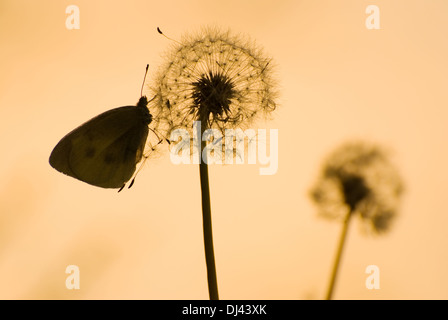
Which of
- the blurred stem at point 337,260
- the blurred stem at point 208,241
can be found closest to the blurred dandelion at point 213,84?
the blurred stem at point 208,241

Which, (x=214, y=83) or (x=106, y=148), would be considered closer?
(x=214, y=83)

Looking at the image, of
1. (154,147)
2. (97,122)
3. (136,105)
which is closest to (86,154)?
(97,122)

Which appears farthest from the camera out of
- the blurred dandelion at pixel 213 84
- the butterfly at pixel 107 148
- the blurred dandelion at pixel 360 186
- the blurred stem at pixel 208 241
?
the blurred dandelion at pixel 360 186

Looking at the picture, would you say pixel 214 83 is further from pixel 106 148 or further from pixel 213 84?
pixel 106 148

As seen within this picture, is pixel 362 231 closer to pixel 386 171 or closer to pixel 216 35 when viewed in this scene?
pixel 386 171

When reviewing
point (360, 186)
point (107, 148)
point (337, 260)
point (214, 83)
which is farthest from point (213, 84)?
point (360, 186)

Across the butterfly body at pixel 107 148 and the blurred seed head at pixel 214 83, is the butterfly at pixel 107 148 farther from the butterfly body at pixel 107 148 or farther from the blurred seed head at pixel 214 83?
the blurred seed head at pixel 214 83
